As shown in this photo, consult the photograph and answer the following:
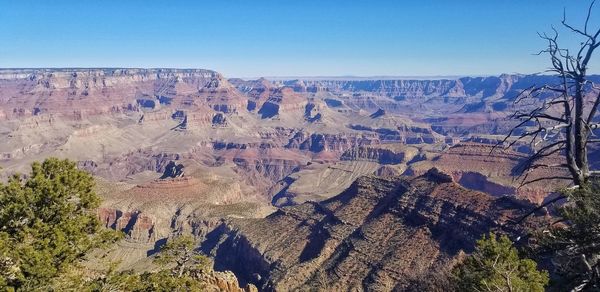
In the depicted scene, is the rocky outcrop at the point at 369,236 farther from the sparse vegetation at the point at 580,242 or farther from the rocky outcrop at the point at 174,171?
the rocky outcrop at the point at 174,171

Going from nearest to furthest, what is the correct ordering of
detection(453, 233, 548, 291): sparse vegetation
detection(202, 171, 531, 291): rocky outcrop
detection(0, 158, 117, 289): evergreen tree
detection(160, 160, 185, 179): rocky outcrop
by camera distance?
detection(453, 233, 548, 291): sparse vegetation, detection(0, 158, 117, 289): evergreen tree, detection(202, 171, 531, 291): rocky outcrop, detection(160, 160, 185, 179): rocky outcrop

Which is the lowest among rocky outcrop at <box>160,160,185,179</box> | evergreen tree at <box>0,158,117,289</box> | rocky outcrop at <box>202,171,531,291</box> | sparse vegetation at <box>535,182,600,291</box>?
rocky outcrop at <box>160,160,185,179</box>

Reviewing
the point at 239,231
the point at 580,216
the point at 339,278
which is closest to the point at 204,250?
the point at 239,231

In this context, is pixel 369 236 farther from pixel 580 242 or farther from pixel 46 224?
pixel 580 242

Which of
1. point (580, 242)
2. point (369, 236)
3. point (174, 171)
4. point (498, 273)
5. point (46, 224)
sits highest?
point (580, 242)

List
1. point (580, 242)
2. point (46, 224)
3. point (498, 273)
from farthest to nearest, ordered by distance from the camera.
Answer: point (46, 224)
point (498, 273)
point (580, 242)

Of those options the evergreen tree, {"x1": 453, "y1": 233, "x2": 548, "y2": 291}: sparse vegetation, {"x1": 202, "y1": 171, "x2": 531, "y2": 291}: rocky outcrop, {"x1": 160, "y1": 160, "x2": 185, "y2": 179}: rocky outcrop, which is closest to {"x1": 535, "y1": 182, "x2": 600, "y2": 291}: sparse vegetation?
{"x1": 453, "y1": 233, "x2": 548, "y2": 291}: sparse vegetation

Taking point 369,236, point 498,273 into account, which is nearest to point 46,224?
point 498,273

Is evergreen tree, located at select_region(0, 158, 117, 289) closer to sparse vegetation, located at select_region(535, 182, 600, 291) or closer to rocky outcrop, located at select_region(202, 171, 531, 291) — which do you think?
sparse vegetation, located at select_region(535, 182, 600, 291)

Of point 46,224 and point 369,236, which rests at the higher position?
point 46,224

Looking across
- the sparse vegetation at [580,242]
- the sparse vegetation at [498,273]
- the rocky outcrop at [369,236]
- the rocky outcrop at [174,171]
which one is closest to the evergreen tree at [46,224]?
the sparse vegetation at [498,273]
